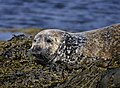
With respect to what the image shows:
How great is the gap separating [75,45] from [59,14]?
40.7 feet

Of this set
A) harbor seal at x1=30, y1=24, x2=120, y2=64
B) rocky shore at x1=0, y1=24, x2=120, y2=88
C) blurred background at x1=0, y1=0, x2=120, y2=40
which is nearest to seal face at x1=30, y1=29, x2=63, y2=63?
harbor seal at x1=30, y1=24, x2=120, y2=64

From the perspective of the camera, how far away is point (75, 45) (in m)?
5.86

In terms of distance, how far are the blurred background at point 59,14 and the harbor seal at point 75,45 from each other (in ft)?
27.2

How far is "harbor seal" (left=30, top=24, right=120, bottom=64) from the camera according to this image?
222 inches

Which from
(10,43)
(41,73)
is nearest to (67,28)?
(10,43)

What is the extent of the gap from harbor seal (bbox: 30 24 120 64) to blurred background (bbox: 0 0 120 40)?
327 inches

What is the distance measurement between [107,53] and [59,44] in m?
0.61

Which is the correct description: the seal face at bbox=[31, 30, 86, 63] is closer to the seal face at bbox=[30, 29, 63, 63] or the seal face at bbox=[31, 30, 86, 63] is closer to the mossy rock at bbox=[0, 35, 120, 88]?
the seal face at bbox=[30, 29, 63, 63]

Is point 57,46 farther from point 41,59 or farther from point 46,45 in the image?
point 41,59

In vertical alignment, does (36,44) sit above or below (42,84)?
above

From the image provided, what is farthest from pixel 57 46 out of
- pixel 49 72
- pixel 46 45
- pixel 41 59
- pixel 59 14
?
pixel 59 14

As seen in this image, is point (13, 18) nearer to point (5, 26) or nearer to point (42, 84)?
point (5, 26)

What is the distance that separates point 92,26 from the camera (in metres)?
15.3

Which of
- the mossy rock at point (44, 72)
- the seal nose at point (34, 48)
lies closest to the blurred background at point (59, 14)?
the mossy rock at point (44, 72)
